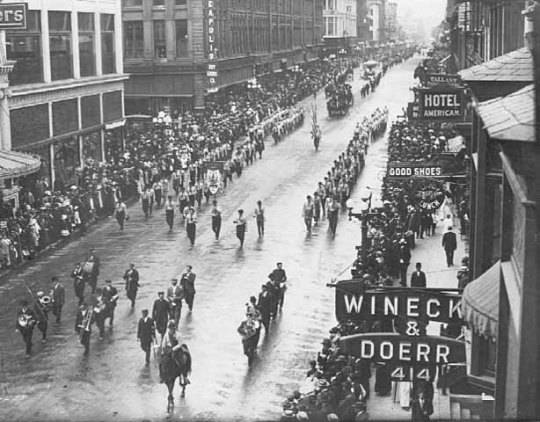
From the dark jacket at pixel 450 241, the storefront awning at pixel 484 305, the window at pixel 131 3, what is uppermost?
the window at pixel 131 3

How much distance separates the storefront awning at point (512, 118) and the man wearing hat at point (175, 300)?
12.5 m

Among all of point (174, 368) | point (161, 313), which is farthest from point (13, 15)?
point (174, 368)

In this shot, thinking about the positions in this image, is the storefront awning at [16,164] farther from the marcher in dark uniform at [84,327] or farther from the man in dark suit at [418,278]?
the man in dark suit at [418,278]

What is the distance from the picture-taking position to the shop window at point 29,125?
38000 mm

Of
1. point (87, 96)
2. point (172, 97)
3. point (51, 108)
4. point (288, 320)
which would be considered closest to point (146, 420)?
point (288, 320)

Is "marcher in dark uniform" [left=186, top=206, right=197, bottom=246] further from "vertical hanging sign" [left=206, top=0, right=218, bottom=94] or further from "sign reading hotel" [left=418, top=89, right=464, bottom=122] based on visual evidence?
"vertical hanging sign" [left=206, top=0, right=218, bottom=94]

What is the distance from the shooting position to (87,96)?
46.9 m

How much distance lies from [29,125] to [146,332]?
22.1 meters

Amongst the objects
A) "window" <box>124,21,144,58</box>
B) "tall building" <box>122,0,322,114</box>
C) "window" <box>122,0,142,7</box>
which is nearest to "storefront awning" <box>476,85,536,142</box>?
"tall building" <box>122,0,322,114</box>

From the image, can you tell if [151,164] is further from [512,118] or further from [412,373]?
[512,118]

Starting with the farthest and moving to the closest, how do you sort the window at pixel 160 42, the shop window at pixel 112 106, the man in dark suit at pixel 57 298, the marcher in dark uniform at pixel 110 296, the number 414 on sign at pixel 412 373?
the window at pixel 160 42 → the shop window at pixel 112 106 → the man in dark suit at pixel 57 298 → the marcher in dark uniform at pixel 110 296 → the number 414 on sign at pixel 412 373

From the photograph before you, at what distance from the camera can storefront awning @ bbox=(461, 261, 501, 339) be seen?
975 centimetres

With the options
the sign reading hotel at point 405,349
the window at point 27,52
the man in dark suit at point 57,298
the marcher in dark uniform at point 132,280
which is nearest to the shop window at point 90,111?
the window at point 27,52

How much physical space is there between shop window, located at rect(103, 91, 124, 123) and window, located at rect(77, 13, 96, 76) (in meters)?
1.86
